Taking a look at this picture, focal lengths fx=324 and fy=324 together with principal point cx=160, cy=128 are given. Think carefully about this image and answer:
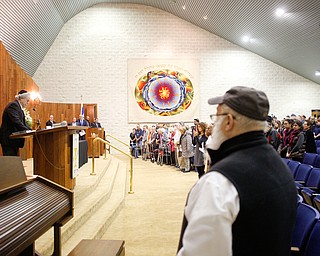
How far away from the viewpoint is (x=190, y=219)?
3.24 feet

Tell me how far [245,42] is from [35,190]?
13.6 metres

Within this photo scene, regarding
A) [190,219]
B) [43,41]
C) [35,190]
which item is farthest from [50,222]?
[43,41]

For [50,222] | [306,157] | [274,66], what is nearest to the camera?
[50,222]

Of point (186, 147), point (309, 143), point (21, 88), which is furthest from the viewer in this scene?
point (186, 147)

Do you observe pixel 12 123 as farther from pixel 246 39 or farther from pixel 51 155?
pixel 246 39

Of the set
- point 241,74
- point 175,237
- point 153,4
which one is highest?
point 153,4

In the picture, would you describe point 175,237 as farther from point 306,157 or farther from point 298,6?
point 298,6

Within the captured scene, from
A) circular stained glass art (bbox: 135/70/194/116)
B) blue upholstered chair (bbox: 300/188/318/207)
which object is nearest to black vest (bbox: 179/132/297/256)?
blue upholstered chair (bbox: 300/188/318/207)

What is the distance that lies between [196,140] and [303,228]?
4.69 metres

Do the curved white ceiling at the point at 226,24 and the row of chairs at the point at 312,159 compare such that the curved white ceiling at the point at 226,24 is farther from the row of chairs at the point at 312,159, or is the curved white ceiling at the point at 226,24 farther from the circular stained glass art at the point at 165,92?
the row of chairs at the point at 312,159

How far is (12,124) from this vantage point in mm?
4129

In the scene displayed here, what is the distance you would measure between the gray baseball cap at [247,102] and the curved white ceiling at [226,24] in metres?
7.60

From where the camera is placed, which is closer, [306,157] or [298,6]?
[306,157]

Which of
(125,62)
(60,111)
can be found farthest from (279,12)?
(60,111)
